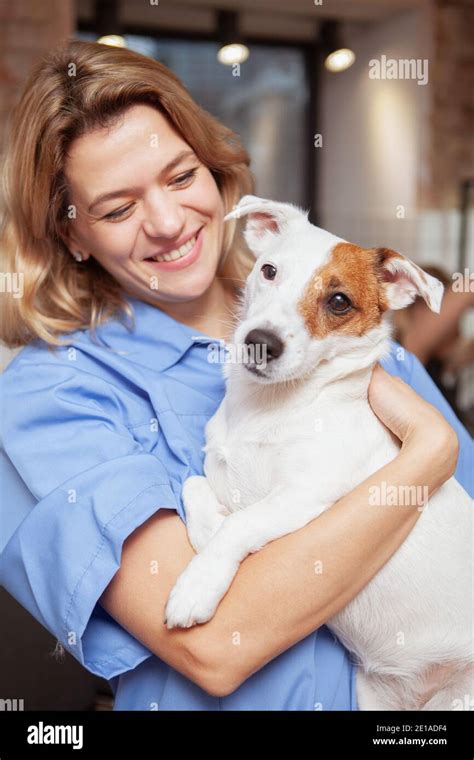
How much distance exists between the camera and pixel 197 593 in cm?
104

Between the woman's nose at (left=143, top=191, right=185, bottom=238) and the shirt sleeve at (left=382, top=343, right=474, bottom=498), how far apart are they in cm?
49

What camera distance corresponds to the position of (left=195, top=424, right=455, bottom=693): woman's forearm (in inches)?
40.8

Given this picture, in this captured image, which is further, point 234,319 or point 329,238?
point 234,319

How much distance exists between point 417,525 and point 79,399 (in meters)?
0.59

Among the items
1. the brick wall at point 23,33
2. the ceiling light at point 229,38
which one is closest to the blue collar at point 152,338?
the brick wall at point 23,33

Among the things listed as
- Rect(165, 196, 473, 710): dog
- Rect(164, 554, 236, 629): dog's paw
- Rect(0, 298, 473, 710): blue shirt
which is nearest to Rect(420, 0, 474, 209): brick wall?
Rect(165, 196, 473, 710): dog

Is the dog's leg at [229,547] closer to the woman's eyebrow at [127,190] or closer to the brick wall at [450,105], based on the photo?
the woman's eyebrow at [127,190]

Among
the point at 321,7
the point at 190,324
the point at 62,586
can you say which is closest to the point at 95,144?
the point at 190,324

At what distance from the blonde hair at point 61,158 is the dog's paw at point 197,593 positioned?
0.48 m

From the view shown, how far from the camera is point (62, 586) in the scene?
1117 mm

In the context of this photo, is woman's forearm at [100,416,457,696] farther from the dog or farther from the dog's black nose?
the dog's black nose

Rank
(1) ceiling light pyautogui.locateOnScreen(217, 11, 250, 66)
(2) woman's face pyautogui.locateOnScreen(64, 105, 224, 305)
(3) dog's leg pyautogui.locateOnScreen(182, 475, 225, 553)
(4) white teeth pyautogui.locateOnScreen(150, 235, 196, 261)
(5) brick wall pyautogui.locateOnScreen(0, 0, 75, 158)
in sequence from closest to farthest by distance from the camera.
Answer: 1. (3) dog's leg pyautogui.locateOnScreen(182, 475, 225, 553)
2. (2) woman's face pyautogui.locateOnScreen(64, 105, 224, 305)
3. (4) white teeth pyautogui.locateOnScreen(150, 235, 196, 261)
4. (5) brick wall pyautogui.locateOnScreen(0, 0, 75, 158)
5. (1) ceiling light pyautogui.locateOnScreen(217, 11, 250, 66)
